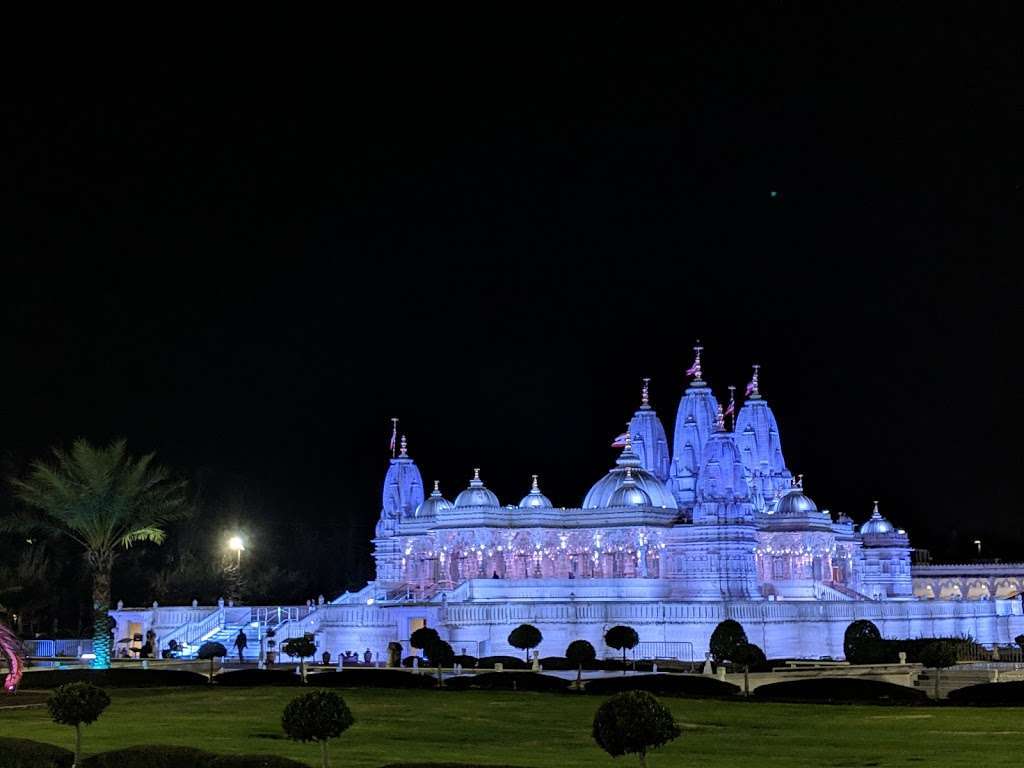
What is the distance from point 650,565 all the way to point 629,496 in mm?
3669

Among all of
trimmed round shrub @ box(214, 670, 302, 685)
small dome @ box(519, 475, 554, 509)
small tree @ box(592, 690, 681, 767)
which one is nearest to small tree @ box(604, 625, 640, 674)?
trimmed round shrub @ box(214, 670, 302, 685)

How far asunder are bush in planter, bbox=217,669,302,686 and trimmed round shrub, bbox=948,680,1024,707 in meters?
19.3

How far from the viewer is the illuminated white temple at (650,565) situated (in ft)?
220

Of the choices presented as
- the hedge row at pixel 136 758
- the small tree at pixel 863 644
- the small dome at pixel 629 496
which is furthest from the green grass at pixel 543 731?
the small dome at pixel 629 496

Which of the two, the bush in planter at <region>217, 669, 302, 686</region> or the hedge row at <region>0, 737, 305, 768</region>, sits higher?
the bush in planter at <region>217, 669, 302, 686</region>

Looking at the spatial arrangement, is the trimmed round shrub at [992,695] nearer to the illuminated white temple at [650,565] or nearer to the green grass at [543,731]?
the green grass at [543,731]

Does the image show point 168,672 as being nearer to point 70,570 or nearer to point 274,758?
point 274,758

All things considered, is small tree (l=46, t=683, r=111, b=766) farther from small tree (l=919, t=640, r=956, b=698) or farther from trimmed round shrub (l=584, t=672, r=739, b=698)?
small tree (l=919, t=640, r=956, b=698)

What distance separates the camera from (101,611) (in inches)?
2205

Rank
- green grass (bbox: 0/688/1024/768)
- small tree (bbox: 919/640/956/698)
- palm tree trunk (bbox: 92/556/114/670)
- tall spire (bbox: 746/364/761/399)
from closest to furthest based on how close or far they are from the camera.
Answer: green grass (bbox: 0/688/1024/768) → small tree (bbox: 919/640/956/698) → palm tree trunk (bbox: 92/556/114/670) → tall spire (bbox: 746/364/761/399)

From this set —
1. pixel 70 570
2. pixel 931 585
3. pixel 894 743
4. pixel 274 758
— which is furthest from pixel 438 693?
pixel 931 585

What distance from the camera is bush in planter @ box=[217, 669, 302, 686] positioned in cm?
4759

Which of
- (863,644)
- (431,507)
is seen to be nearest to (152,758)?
(863,644)

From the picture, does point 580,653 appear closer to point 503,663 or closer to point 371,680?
point 503,663
